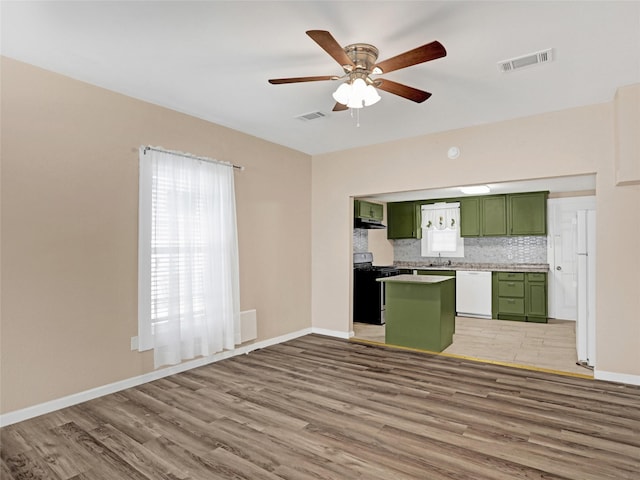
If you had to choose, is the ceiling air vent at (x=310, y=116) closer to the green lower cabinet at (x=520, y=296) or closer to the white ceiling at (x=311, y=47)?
the white ceiling at (x=311, y=47)

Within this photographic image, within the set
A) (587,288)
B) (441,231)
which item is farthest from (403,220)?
(587,288)

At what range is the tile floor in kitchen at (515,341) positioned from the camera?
14.3ft

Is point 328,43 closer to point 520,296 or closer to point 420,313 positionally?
point 420,313

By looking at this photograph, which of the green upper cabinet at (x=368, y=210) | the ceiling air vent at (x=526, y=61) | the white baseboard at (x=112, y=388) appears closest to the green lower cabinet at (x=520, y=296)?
the green upper cabinet at (x=368, y=210)

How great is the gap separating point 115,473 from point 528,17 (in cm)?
387

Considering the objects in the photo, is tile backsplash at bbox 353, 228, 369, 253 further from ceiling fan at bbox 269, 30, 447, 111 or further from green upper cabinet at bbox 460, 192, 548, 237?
ceiling fan at bbox 269, 30, 447, 111

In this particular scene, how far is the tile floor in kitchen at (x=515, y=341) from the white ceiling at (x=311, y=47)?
288cm

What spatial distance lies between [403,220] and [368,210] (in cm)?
144

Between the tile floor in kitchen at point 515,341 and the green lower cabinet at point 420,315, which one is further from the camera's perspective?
the green lower cabinet at point 420,315

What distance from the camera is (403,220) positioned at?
837 cm

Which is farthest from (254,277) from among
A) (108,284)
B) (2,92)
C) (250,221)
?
(2,92)

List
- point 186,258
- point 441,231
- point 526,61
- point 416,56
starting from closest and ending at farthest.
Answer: point 416,56, point 526,61, point 186,258, point 441,231

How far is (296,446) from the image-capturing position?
2500mm

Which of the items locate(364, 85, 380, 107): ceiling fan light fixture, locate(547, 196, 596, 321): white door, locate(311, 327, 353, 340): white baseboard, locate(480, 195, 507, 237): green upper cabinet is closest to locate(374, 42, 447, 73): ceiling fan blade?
locate(364, 85, 380, 107): ceiling fan light fixture
